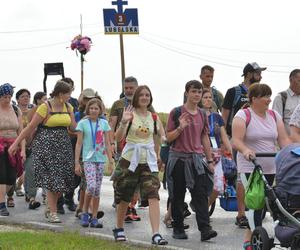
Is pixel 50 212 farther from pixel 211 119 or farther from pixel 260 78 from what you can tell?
pixel 260 78

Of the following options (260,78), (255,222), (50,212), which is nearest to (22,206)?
(50,212)

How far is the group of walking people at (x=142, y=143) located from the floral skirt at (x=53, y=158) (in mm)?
14

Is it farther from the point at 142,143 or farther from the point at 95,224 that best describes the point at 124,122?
the point at 95,224

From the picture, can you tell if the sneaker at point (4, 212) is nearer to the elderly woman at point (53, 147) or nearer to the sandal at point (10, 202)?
the elderly woman at point (53, 147)

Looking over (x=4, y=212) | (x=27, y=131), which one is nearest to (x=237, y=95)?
(x=27, y=131)

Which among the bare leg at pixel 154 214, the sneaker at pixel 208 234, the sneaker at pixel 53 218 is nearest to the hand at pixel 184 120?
the bare leg at pixel 154 214

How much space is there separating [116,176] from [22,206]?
12.1ft

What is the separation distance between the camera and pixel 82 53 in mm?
20672

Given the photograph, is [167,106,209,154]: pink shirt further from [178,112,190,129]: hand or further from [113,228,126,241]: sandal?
[113,228,126,241]: sandal

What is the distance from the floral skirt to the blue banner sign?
36.6 ft

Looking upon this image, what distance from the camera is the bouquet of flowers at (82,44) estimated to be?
2027cm

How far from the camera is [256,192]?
6.98 m

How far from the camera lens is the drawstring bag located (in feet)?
22.8

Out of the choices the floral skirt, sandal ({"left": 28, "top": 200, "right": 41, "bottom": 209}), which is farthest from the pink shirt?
sandal ({"left": 28, "top": 200, "right": 41, "bottom": 209})
